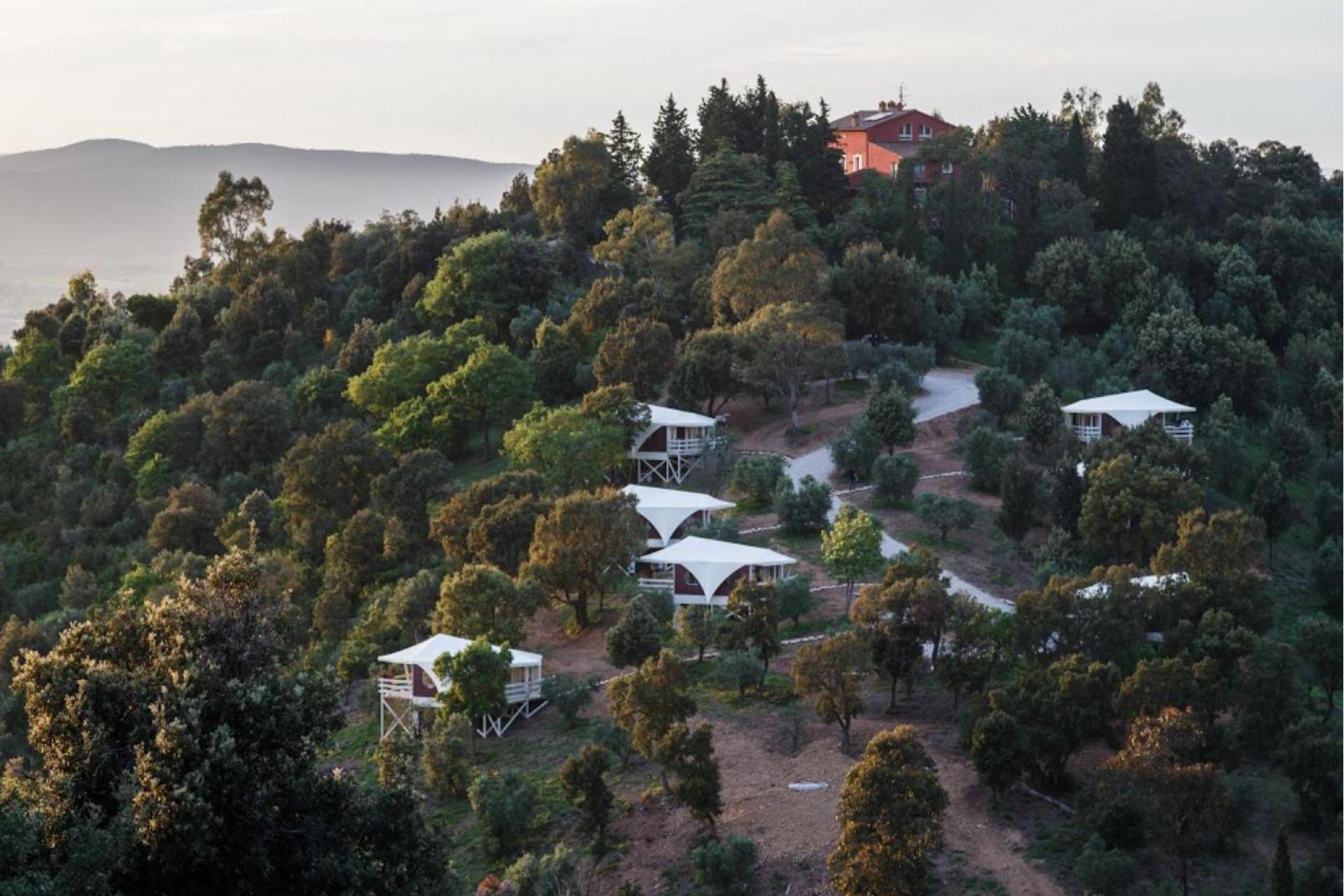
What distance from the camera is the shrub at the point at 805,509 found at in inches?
1442

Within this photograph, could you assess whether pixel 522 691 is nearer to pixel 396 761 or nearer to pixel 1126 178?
pixel 396 761

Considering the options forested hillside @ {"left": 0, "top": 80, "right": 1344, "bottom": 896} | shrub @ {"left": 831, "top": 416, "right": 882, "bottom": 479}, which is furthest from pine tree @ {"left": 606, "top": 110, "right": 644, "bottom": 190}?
shrub @ {"left": 831, "top": 416, "right": 882, "bottom": 479}

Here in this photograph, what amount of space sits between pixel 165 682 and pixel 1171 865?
13.8 meters

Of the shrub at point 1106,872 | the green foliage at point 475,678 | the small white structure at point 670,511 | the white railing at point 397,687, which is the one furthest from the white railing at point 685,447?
the shrub at point 1106,872

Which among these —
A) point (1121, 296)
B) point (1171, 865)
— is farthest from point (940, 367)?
point (1171, 865)

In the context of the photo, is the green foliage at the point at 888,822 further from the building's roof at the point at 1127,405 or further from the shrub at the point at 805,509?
the building's roof at the point at 1127,405

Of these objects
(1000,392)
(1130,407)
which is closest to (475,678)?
(1000,392)

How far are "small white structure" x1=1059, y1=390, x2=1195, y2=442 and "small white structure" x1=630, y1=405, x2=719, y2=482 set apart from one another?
29.5ft

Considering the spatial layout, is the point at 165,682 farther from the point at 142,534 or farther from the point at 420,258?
the point at 420,258

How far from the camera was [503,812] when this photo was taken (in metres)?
25.8

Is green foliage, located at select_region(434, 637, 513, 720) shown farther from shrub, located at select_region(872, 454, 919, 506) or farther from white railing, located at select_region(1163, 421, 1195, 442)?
white railing, located at select_region(1163, 421, 1195, 442)

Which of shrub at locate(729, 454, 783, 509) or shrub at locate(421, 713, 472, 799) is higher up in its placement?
shrub at locate(729, 454, 783, 509)

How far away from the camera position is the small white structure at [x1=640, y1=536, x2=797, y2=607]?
33219 mm

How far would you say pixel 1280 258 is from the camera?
2235 inches
